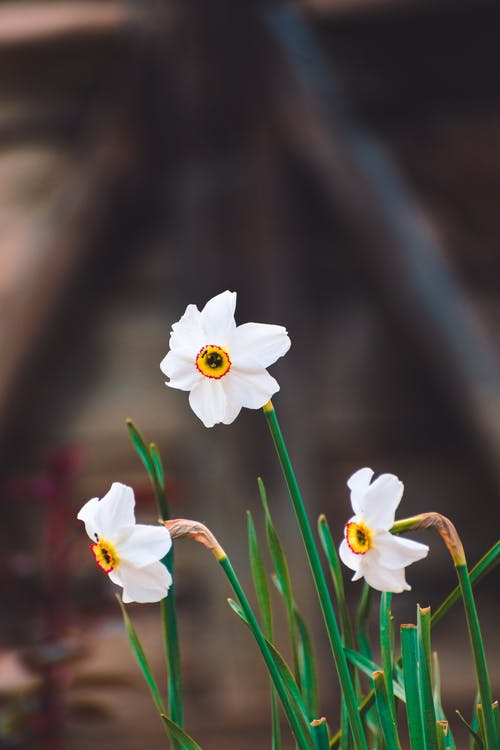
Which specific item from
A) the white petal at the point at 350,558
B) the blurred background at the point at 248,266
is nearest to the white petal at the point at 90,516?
the white petal at the point at 350,558

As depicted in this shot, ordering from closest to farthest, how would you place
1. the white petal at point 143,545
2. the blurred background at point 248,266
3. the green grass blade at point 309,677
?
the white petal at point 143,545 < the green grass blade at point 309,677 < the blurred background at point 248,266

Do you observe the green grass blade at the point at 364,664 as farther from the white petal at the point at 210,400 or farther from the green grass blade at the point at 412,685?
the white petal at the point at 210,400

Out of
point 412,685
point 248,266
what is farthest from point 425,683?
point 248,266

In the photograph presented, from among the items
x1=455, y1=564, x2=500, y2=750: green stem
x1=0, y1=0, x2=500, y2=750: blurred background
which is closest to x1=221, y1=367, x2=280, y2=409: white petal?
x1=455, y1=564, x2=500, y2=750: green stem

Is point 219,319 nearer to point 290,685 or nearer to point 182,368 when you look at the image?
point 182,368

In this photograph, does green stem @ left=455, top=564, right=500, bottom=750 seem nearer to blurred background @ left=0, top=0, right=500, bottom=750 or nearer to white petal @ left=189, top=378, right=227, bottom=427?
white petal @ left=189, top=378, right=227, bottom=427

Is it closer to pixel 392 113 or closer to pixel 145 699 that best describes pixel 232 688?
pixel 145 699

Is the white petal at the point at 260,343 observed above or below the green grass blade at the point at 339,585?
above
